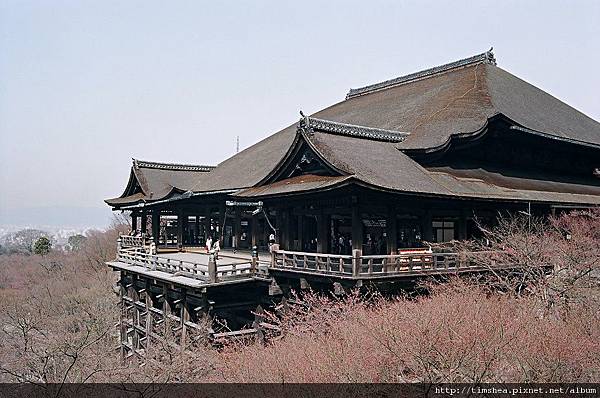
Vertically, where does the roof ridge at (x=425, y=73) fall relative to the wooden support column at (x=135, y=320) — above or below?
above

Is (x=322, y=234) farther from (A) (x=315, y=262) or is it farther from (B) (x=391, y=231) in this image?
(B) (x=391, y=231)

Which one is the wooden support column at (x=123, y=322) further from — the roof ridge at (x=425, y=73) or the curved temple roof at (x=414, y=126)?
the roof ridge at (x=425, y=73)

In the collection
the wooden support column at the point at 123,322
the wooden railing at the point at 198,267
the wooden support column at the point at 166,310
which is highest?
the wooden railing at the point at 198,267

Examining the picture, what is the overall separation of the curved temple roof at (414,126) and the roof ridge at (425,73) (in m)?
0.06

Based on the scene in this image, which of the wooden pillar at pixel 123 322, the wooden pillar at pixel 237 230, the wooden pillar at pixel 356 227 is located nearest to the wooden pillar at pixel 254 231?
the wooden pillar at pixel 237 230

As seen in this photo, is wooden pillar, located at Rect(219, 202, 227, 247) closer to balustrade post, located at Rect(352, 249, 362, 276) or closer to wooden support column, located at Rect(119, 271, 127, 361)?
wooden support column, located at Rect(119, 271, 127, 361)

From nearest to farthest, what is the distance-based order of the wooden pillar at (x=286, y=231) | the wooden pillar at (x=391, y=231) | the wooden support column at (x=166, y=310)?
the wooden pillar at (x=391, y=231), the wooden pillar at (x=286, y=231), the wooden support column at (x=166, y=310)

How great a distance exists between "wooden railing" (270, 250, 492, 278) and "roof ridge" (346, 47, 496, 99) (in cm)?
1581

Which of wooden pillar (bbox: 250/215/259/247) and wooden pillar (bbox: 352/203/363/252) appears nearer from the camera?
wooden pillar (bbox: 352/203/363/252)

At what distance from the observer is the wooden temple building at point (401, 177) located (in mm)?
15656

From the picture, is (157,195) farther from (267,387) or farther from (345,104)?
(267,387)

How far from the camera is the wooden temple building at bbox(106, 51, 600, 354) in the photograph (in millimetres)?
15656

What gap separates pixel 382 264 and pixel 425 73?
20042 mm

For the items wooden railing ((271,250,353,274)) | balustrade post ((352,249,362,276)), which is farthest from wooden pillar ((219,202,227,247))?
balustrade post ((352,249,362,276))
